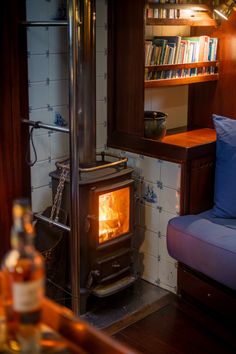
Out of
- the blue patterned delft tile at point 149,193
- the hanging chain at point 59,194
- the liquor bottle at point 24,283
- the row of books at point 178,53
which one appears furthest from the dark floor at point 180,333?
the liquor bottle at point 24,283

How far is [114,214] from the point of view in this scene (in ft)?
9.95

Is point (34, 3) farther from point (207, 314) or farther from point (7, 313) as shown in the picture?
point (7, 313)

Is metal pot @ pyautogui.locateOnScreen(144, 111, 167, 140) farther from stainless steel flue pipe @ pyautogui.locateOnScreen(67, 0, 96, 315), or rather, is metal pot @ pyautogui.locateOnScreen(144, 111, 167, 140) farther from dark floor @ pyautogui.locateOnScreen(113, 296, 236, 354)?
dark floor @ pyautogui.locateOnScreen(113, 296, 236, 354)

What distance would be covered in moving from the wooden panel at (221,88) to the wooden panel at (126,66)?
0.58m

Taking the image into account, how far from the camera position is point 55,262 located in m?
2.90

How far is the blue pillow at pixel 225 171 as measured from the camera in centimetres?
301

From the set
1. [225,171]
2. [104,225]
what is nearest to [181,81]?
[225,171]

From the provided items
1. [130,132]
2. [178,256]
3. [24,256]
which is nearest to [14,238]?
[24,256]

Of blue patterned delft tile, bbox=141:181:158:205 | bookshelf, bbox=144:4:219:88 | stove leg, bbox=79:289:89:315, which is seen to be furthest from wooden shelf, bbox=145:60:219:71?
stove leg, bbox=79:289:89:315

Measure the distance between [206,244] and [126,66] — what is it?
1184 mm

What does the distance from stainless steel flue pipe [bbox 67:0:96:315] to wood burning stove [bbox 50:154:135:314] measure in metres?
0.17

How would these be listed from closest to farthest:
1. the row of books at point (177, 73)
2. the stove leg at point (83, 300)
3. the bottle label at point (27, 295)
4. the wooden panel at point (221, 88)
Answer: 1. the bottle label at point (27, 295)
2. the stove leg at point (83, 300)
3. the row of books at point (177, 73)
4. the wooden panel at point (221, 88)

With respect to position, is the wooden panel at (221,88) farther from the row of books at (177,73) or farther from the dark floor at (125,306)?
the dark floor at (125,306)

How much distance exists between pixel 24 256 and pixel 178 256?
6.70 ft
